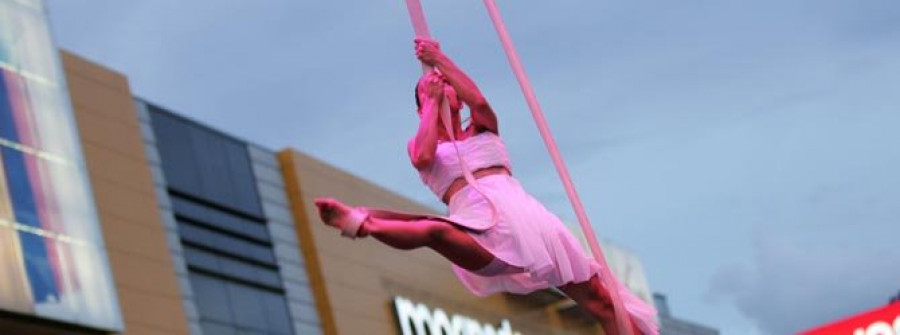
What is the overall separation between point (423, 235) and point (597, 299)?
947mm

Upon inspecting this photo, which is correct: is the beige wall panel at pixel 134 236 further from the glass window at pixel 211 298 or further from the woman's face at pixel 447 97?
the woman's face at pixel 447 97

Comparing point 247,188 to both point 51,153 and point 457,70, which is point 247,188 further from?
point 457,70

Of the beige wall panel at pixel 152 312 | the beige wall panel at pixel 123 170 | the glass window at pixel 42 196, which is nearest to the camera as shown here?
the glass window at pixel 42 196

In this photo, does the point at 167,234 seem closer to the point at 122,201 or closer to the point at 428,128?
the point at 122,201

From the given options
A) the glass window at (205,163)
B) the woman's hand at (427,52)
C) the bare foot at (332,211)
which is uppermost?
the glass window at (205,163)

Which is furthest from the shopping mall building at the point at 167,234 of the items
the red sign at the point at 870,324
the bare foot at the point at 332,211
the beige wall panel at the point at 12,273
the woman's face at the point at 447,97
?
the bare foot at the point at 332,211

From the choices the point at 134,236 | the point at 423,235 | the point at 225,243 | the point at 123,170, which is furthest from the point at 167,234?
the point at 423,235

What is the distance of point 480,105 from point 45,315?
29665mm

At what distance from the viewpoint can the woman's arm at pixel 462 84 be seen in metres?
9.41

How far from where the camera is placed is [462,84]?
30.9 feet

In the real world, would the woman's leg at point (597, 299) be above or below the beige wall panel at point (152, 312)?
below

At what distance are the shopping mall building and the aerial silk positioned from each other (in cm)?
2905

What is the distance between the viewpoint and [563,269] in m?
9.35

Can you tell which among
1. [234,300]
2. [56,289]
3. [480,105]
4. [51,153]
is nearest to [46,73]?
[51,153]
